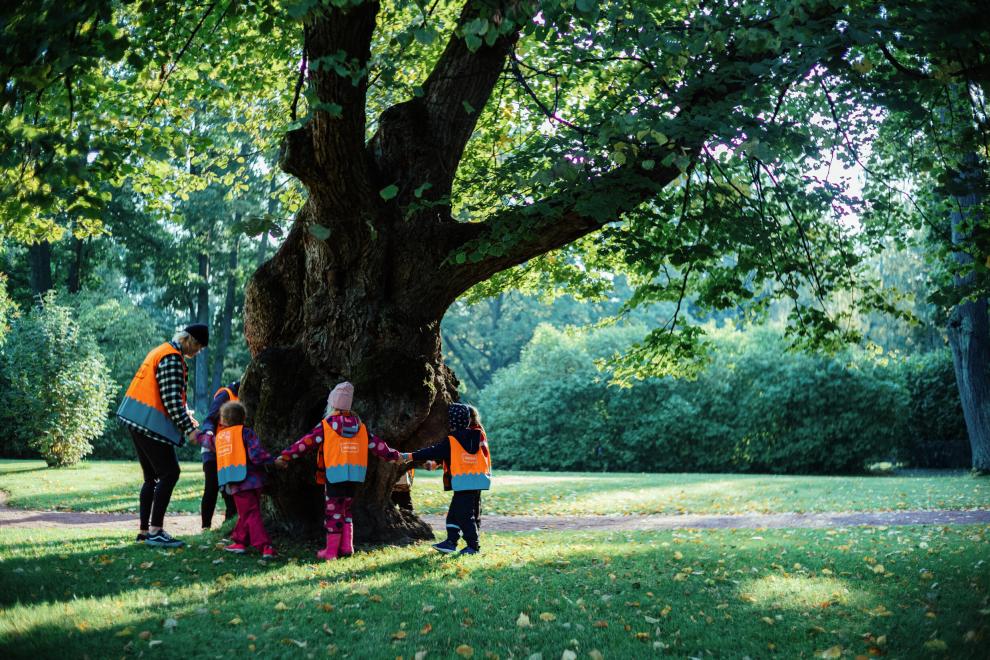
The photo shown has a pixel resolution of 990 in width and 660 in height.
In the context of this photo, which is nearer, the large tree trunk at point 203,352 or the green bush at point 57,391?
the green bush at point 57,391

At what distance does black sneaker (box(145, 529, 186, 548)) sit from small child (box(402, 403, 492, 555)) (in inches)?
94.4

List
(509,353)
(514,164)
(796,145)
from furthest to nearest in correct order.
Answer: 1. (509,353)
2. (514,164)
3. (796,145)

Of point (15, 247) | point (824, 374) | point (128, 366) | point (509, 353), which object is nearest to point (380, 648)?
point (824, 374)

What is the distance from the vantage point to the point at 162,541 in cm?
821

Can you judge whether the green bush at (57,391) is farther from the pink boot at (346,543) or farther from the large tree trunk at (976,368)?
the large tree trunk at (976,368)

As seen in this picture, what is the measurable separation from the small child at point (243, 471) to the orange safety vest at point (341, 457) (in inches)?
25.0

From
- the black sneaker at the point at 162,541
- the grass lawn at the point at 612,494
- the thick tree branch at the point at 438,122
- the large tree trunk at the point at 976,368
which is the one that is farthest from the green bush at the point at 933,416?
the black sneaker at the point at 162,541

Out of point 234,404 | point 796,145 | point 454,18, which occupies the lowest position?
point 234,404

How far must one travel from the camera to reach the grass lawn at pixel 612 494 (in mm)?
15125

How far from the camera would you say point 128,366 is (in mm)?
A: 33438

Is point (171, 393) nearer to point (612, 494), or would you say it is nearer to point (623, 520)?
point (623, 520)

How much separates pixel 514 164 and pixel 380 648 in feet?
18.9

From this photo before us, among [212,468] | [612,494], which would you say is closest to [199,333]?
[212,468]

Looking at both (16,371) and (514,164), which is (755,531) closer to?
(514,164)
